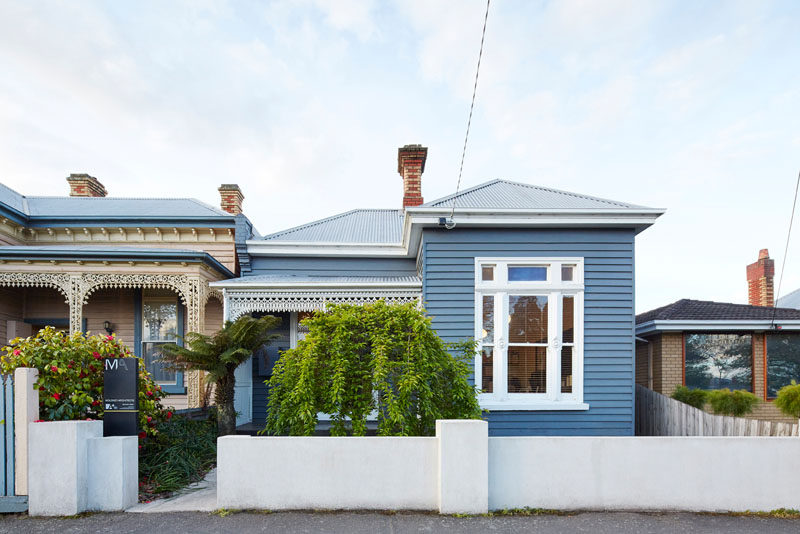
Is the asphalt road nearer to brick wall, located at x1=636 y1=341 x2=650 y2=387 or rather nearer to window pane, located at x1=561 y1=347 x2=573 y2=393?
window pane, located at x1=561 y1=347 x2=573 y2=393

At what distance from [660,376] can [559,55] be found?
735 centimetres

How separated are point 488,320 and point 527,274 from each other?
1.04 m

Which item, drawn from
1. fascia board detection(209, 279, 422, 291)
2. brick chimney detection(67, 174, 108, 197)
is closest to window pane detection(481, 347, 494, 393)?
fascia board detection(209, 279, 422, 291)

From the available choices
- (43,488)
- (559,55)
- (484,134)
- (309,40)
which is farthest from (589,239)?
(43,488)

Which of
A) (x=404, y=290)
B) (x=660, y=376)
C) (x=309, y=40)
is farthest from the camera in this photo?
(x=660, y=376)

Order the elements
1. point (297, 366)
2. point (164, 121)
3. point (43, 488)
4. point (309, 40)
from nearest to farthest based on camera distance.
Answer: point (43, 488), point (297, 366), point (309, 40), point (164, 121)

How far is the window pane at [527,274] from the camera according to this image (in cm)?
776

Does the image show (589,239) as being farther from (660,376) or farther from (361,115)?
(361,115)

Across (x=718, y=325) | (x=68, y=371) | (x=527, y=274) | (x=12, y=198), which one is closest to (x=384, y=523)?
(x=68, y=371)

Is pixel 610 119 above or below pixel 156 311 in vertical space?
above

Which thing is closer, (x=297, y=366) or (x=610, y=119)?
(x=297, y=366)

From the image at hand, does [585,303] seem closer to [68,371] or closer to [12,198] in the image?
[68,371]

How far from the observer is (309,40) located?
31.7 ft

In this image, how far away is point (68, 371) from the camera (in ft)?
17.9
